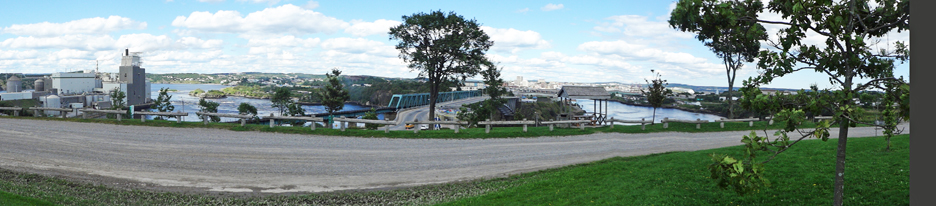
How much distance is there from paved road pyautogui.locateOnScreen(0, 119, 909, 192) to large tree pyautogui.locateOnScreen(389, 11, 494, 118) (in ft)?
34.4

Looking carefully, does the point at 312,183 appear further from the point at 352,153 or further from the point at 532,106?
the point at 532,106

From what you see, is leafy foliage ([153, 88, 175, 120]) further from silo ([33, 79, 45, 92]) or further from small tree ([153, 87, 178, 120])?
silo ([33, 79, 45, 92])

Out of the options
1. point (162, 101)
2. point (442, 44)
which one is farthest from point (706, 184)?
point (162, 101)

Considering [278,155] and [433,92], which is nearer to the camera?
[278,155]

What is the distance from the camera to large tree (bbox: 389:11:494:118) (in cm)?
3025

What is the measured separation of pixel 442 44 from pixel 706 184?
21.8 metres

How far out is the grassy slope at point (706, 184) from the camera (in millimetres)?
8508

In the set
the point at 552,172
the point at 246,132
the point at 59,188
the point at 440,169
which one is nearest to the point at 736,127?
the point at 552,172

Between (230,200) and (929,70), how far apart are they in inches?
470

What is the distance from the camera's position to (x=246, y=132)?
21.6 meters

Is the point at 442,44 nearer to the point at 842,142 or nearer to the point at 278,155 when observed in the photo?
the point at 278,155

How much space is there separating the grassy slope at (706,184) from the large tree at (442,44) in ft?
58.3

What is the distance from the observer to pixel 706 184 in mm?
10156

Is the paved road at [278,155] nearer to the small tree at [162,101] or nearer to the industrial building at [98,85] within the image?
the small tree at [162,101]
